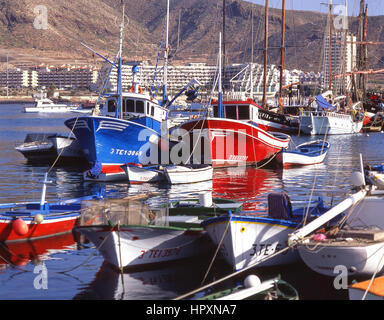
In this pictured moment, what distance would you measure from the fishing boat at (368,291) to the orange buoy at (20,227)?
11.3 meters

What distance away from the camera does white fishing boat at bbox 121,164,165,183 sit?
1357 inches

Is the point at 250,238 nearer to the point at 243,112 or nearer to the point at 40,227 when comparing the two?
the point at 40,227

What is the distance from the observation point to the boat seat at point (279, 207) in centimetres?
1881

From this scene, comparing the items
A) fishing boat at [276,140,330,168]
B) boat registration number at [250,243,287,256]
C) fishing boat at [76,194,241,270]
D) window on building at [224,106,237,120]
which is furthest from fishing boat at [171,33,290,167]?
boat registration number at [250,243,287,256]

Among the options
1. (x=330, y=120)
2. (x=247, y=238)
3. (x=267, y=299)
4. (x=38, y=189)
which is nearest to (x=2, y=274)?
(x=247, y=238)

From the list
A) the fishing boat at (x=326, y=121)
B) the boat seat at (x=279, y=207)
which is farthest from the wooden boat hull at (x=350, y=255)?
the fishing boat at (x=326, y=121)

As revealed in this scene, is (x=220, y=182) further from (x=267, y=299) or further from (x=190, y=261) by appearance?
(x=267, y=299)

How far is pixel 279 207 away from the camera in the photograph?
1886 centimetres

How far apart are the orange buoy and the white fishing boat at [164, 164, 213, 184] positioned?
1355 centimetres

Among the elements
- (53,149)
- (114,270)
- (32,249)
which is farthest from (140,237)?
(53,149)

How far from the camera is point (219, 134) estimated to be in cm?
3866

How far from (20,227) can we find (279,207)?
842 cm

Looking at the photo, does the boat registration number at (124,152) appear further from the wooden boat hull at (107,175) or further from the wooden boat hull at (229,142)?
the wooden boat hull at (229,142)

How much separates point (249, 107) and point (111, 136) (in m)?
11.6
